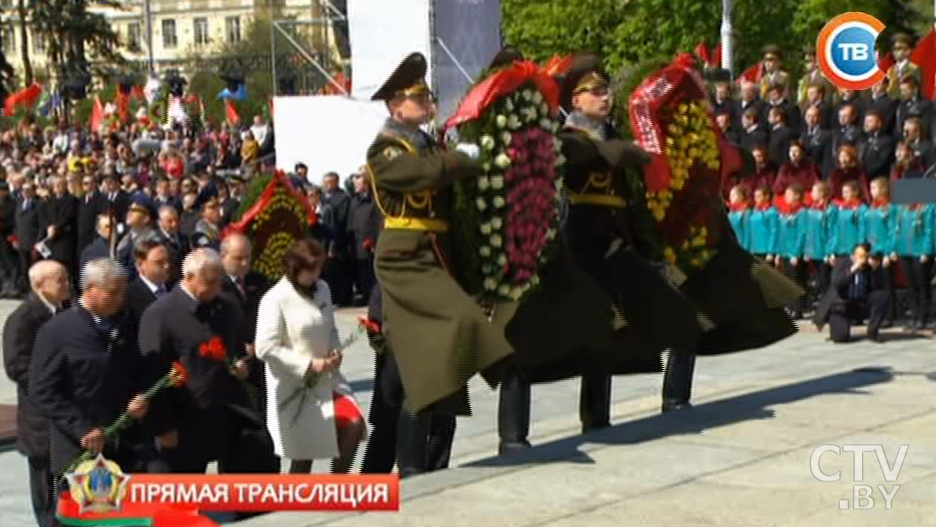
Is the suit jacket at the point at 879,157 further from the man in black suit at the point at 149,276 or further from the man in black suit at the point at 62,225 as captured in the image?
the man in black suit at the point at 149,276

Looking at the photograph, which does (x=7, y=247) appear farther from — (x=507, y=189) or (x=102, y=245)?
(x=507, y=189)

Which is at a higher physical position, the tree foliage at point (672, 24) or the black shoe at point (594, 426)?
the tree foliage at point (672, 24)

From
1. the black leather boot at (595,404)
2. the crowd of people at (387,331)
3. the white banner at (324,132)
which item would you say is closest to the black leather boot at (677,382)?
the crowd of people at (387,331)

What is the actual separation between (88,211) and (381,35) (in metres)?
3.74

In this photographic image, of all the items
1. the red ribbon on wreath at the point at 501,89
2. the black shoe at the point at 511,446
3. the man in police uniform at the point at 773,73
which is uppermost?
the red ribbon on wreath at the point at 501,89

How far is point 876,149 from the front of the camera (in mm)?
18359

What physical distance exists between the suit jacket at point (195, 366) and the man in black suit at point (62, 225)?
14.0m

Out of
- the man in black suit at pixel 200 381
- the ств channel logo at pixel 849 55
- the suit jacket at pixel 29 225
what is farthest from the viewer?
the suit jacket at pixel 29 225

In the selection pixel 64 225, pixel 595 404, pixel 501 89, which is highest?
pixel 501 89

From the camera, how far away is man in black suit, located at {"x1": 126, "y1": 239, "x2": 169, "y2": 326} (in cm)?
1004

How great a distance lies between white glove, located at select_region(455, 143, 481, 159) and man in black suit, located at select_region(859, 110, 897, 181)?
9.12 m

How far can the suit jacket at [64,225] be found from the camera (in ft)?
75.9

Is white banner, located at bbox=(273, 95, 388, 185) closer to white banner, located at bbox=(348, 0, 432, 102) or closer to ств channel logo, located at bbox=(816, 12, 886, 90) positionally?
white banner, located at bbox=(348, 0, 432, 102)

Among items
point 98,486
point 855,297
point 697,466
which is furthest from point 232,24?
point 98,486
